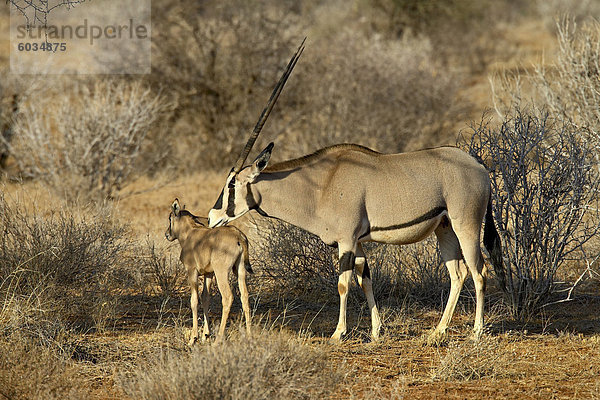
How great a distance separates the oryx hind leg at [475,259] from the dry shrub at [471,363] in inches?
28.0

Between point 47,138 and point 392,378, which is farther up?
point 47,138

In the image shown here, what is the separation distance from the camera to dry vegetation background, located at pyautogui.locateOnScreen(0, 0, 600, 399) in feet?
18.2

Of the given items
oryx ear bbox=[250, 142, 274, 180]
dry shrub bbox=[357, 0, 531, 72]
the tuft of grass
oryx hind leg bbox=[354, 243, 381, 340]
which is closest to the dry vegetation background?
the tuft of grass

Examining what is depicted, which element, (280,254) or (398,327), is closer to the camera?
(398,327)

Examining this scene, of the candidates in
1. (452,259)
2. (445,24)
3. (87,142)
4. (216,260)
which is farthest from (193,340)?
(445,24)

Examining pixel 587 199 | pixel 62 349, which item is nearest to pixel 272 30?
pixel 587 199

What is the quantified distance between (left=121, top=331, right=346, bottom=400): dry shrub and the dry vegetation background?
0.02 meters

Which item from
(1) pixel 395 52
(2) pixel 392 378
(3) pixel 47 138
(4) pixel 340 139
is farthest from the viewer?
(1) pixel 395 52

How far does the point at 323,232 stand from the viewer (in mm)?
6605

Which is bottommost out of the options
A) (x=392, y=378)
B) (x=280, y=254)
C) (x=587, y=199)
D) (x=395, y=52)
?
(x=392, y=378)

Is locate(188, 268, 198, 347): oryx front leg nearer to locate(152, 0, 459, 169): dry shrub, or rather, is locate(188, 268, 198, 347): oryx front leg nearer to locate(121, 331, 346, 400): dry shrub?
locate(121, 331, 346, 400): dry shrub

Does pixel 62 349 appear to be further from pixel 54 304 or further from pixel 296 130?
pixel 296 130

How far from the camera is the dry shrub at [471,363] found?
5.85m

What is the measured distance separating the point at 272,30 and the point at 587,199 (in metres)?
9.79
